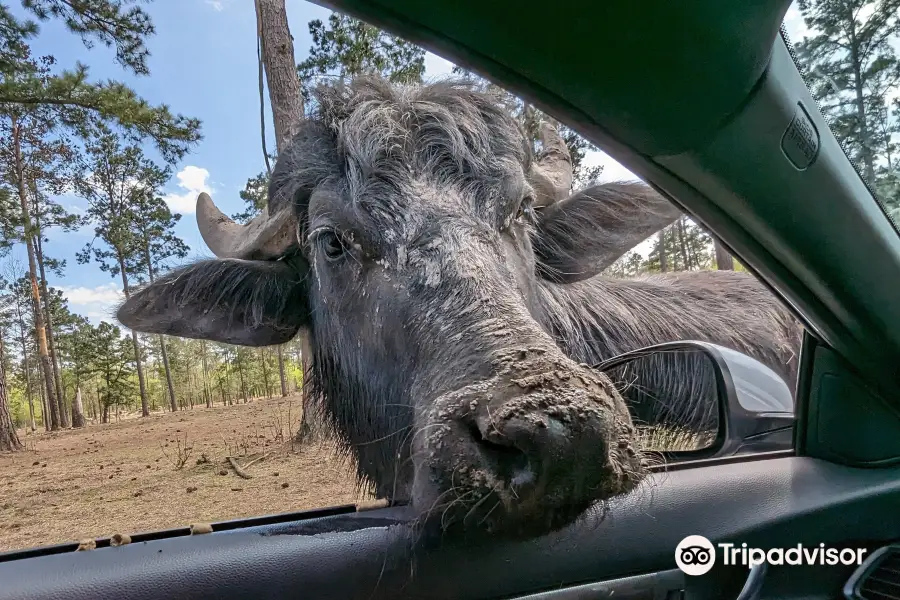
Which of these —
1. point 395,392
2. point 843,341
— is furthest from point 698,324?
point 395,392

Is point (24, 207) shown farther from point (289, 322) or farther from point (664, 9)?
point (664, 9)

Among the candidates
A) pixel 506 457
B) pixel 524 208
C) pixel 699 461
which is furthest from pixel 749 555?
pixel 524 208

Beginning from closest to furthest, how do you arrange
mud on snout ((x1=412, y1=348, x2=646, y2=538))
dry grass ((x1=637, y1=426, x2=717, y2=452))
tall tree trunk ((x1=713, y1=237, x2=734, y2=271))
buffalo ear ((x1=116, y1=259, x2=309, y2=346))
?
mud on snout ((x1=412, y1=348, x2=646, y2=538)) → tall tree trunk ((x1=713, y1=237, x2=734, y2=271)) → dry grass ((x1=637, y1=426, x2=717, y2=452)) → buffalo ear ((x1=116, y1=259, x2=309, y2=346))

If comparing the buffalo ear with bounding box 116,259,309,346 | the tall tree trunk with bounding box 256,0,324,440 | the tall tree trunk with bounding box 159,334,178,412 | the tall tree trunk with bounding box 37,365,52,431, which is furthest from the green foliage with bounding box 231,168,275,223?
the tall tree trunk with bounding box 37,365,52,431

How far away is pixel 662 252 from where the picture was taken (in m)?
4.43

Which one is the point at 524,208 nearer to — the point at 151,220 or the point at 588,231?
the point at 588,231

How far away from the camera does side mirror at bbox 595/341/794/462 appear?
213 centimetres

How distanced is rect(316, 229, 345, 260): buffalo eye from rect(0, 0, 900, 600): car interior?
1484 millimetres

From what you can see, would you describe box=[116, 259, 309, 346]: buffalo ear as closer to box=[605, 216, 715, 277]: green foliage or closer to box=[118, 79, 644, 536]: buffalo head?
box=[118, 79, 644, 536]: buffalo head

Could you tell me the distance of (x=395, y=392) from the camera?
95.3 inches

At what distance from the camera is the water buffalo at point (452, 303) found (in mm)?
1341

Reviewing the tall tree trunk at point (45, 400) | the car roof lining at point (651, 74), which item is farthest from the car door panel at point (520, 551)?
the tall tree trunk at point (45, 400)

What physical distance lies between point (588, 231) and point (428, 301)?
1.93 meters

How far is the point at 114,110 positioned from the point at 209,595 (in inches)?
250
